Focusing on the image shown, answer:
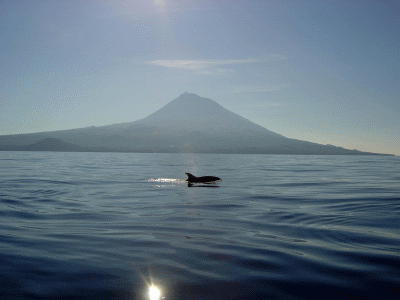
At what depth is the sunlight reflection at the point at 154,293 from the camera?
17.8ft

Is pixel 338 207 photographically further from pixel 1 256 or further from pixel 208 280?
pixel 1 256

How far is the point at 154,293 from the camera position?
219 inches

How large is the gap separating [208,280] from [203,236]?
11.0 ft

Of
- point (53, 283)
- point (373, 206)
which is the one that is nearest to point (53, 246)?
point (53, 283)

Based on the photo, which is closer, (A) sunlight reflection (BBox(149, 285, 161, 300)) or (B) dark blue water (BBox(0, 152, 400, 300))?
(A) sunlight reflection (BBox(149, 285, 161, 300))

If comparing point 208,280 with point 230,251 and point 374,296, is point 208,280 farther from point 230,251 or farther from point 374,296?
point 374,296

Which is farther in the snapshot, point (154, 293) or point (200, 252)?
point (200, 252)

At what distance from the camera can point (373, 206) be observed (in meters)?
15.2

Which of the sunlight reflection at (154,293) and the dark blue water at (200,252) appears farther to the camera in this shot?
the dark blue water at (200,252)

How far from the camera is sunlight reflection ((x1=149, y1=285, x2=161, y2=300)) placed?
17.8 ft

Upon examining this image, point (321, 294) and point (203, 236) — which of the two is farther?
point (203, 236)

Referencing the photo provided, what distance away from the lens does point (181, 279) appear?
6.14 metres

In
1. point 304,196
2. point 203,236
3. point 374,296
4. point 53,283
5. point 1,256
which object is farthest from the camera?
point 304,196

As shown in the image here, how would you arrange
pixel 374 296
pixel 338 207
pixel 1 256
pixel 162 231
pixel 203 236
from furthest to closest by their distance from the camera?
pixel 338 207, pixel 162 231, pixel 203 236, pixel 1 256, pixel 374 296
